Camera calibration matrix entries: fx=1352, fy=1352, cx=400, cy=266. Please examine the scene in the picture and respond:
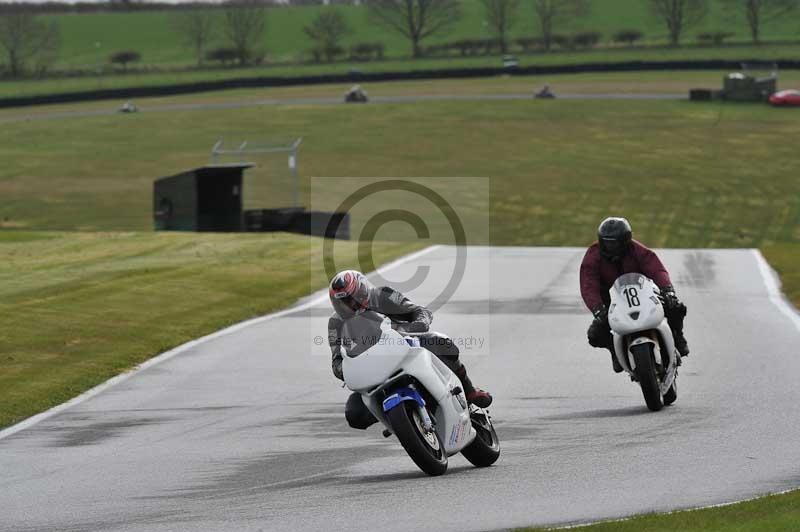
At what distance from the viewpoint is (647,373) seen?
12164mm

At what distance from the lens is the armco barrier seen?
3342 inches

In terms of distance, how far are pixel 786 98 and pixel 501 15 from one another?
53327mm

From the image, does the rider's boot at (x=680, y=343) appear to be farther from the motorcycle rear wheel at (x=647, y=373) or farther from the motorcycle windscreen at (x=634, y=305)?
the motorcycle rear wheel at (x=647, y=373)

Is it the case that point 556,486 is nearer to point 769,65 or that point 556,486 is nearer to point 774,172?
point 774,172

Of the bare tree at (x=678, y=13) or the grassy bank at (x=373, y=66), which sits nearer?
the grassy bank at (x=373, y=66)

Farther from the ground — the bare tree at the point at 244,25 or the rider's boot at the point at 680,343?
the bare tree at the point at 244,25

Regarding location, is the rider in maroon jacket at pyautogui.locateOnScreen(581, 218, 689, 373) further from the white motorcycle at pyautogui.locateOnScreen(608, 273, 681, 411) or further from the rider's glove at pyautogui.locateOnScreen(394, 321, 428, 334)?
the rider's glove at pyautogui.locateOnScreen(394, 321, 428, 334)

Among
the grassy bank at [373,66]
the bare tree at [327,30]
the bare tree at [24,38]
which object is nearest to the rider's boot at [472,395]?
the grassy bank at [373,66]

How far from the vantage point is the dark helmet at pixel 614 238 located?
504 inches

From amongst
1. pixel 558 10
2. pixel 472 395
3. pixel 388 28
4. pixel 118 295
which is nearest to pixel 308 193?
pixel 118 295

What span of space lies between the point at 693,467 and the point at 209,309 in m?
13.4

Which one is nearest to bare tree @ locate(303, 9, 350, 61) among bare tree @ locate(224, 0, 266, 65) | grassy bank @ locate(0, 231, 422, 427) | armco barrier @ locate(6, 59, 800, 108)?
bare tree @ locate(224, 0, 266, 65)

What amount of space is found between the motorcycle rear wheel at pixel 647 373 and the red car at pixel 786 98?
58681mm

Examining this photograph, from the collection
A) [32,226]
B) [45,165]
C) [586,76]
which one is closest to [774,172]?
[32,226]
